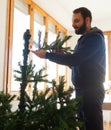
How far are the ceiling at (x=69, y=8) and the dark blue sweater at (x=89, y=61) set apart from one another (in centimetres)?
280

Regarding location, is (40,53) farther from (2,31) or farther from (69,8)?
(69,8)

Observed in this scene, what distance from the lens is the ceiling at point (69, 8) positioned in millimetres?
4555

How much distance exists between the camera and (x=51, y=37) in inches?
207

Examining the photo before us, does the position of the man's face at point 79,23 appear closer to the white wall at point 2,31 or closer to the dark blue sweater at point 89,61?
the dark blue sweater at point 89,61

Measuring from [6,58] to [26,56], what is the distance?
221 cm

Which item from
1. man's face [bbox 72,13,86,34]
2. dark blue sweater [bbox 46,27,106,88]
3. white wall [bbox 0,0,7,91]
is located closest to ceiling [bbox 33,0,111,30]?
white wall [bbox 0,0,7,91]

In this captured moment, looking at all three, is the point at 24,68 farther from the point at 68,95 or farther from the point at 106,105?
the point at 106,105

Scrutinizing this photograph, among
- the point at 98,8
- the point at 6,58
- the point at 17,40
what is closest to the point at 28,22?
the point at 17,40

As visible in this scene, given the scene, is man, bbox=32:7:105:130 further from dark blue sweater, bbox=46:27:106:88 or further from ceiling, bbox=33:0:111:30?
ceiling, bbox=33:0:111:30

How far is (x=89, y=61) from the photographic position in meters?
1.67

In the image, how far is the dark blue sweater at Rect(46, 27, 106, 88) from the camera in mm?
1620

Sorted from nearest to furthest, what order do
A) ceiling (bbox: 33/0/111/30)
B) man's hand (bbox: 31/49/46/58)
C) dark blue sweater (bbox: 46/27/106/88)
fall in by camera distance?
man's hand (bbox: 31/49/46/58)
dark blue sweater (bbox: 46/27/106/88)
ceiling (bbox: 33/0/111/30)

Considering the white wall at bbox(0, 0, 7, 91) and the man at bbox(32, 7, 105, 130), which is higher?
the white wall at bbox(0, 0, 7, 91)

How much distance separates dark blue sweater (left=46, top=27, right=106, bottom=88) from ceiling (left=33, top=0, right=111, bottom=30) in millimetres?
2800
